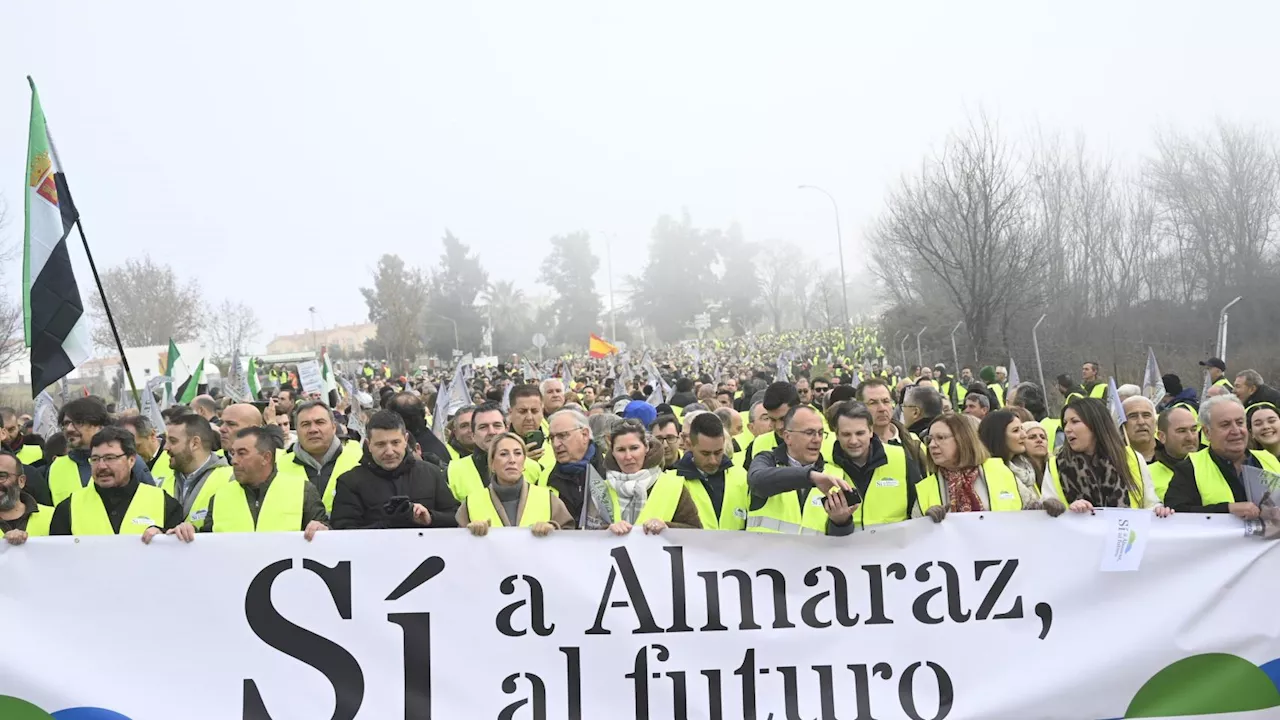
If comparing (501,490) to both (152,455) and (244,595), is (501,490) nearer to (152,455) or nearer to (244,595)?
(244,595)

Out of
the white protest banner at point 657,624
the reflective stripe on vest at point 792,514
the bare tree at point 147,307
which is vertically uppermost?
the bare tree at point 147,307

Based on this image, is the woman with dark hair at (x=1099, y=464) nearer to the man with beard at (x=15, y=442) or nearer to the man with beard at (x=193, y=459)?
the man with beard at (x=193, y=459)

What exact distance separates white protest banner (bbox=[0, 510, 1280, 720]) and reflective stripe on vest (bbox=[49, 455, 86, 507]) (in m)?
3.05

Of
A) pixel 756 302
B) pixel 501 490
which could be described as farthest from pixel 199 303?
pixel 501 490

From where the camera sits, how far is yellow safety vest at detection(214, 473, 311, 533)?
607cm

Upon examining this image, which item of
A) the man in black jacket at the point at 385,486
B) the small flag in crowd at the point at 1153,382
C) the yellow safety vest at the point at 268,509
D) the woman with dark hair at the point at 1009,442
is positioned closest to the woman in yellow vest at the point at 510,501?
the man in black jacket at the point at 385,486

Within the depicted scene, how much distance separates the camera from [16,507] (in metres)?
6.53

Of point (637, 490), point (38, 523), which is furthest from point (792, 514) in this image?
point (38, 523)

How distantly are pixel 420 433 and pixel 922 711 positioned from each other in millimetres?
5050

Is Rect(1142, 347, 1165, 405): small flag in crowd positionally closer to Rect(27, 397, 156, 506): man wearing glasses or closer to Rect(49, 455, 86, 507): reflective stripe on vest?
Rect(27, 397, 156, 506): man wearing glasses

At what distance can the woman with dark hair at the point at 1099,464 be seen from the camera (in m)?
5.91

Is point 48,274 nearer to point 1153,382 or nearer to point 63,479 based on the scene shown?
point 63,479

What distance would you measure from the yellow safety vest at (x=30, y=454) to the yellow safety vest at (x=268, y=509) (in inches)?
214

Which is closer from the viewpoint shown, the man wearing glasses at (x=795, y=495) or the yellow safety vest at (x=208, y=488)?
the man wearing glasses at (x=795, y=495)
